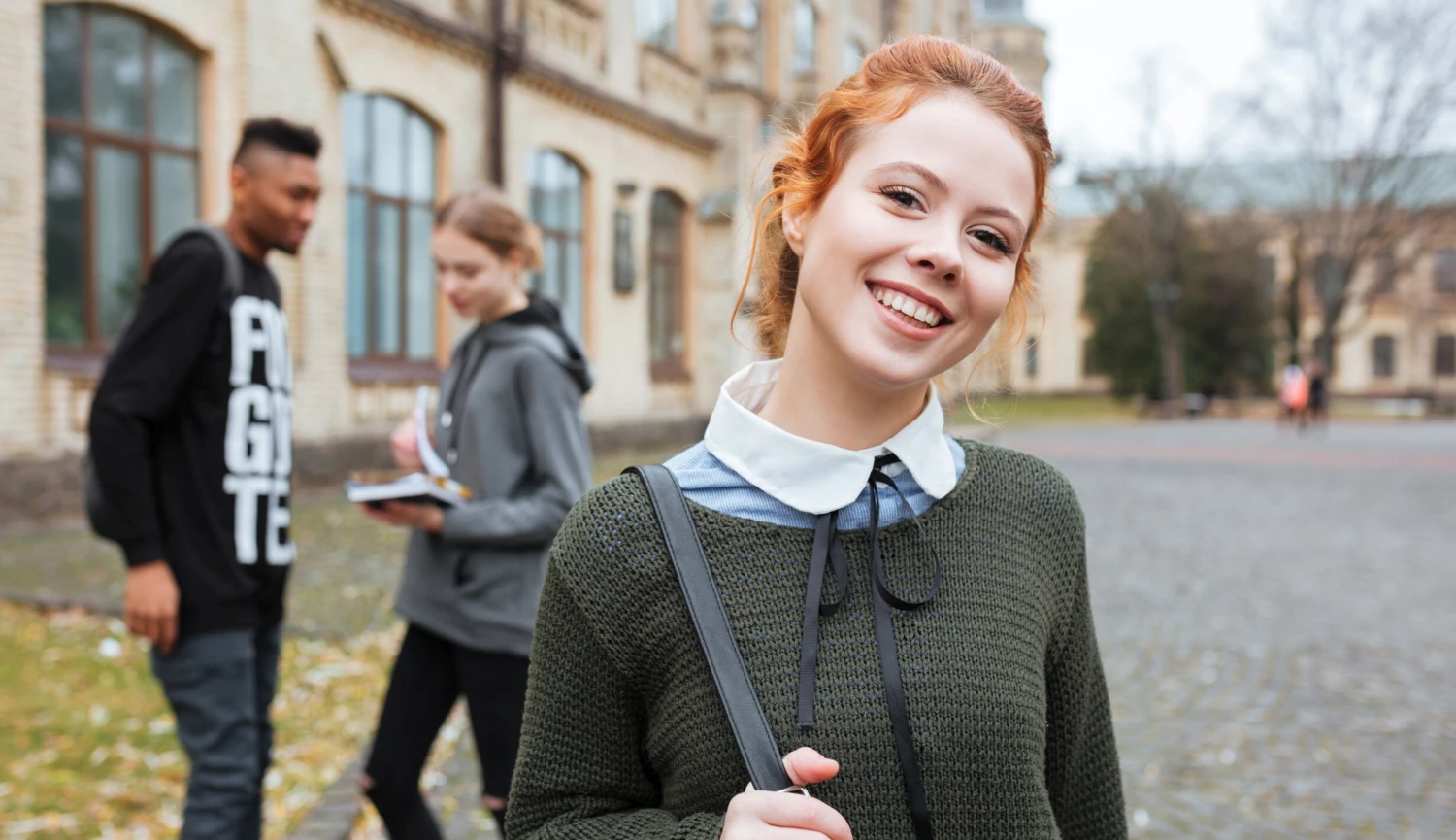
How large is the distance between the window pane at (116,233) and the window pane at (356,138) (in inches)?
124

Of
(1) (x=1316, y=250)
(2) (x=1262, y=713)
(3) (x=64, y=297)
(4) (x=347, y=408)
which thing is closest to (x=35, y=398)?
(3) (x=64, y=297)

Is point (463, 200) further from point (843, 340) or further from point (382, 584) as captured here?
point (382, 584)

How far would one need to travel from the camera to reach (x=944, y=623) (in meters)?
1.49

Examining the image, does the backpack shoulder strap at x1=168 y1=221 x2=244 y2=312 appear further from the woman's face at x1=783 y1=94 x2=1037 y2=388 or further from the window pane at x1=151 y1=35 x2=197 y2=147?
the window pane at x1=151 y1=35 x2=197 y2=147

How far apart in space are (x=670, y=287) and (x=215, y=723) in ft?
65.8

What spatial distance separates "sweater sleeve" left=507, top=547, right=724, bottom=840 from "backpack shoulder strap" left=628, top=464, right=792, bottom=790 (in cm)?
13

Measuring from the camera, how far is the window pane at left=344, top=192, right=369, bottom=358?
585 inches

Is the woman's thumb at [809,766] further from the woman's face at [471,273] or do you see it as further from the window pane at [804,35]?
the window pane at [804,35]

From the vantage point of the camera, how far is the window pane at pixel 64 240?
36.0 ft

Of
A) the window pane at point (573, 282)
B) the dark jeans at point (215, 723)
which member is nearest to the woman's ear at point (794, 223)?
the dark jeans at point (215, 723)

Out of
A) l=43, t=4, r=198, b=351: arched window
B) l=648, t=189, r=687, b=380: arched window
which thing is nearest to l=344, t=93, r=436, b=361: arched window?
l=43, t=4, r=198, b=351: arched window

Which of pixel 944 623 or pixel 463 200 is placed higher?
pixel 463 200

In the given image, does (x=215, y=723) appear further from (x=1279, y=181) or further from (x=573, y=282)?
(x=1279, y=181)

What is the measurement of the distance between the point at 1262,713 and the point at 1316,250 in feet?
156
